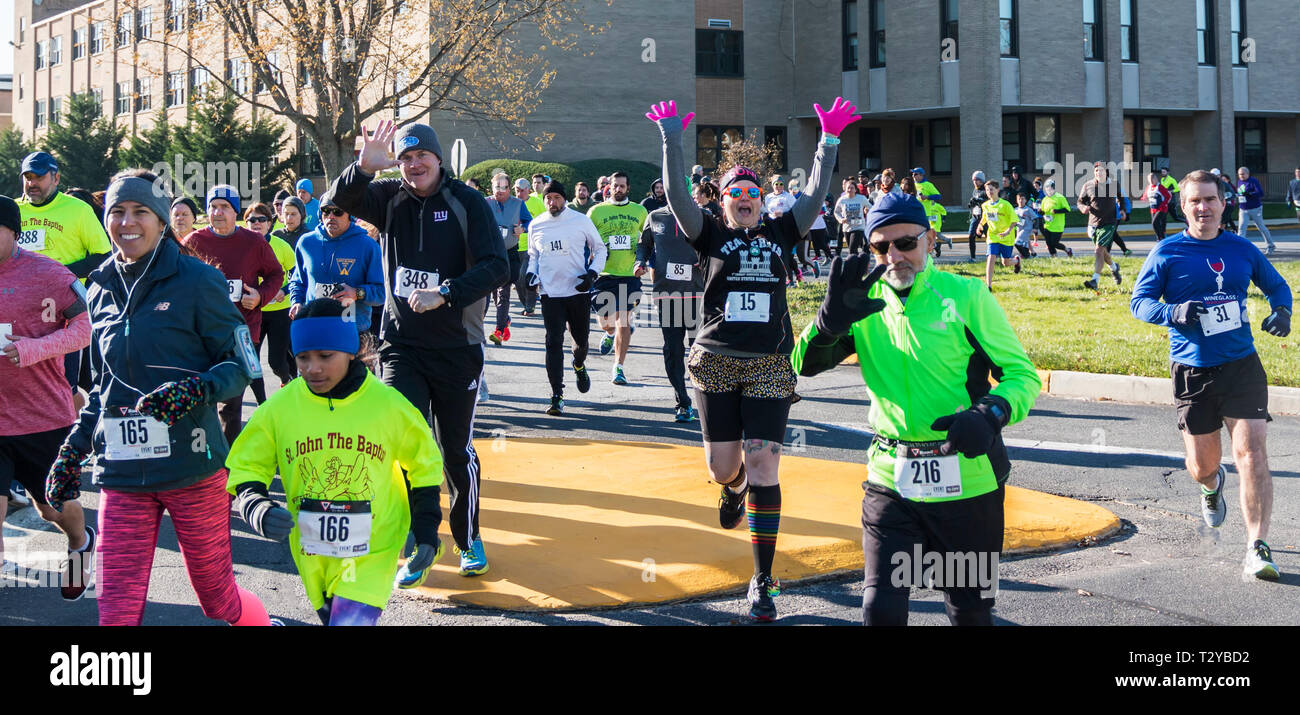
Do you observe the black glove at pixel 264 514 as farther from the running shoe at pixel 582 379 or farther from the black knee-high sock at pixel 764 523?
the running shoe at pixel 582 379

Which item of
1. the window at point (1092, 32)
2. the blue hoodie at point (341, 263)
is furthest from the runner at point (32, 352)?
the window at point (1092, 32)

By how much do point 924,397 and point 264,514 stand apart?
7.32ft

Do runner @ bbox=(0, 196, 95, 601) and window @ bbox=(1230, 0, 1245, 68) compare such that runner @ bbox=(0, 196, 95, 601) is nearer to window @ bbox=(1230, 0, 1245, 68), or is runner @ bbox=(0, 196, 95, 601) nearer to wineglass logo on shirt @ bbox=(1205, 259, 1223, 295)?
wineglass logo on shirt @ bbox=(1205, 259, 1223, 295)

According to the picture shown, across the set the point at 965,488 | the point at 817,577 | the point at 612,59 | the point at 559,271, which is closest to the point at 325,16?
the point at 612,59

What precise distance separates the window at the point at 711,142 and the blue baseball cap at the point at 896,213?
39655mm

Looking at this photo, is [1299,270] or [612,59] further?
[612,59]

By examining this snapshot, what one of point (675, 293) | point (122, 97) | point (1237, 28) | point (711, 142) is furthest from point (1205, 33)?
point (122, 97)

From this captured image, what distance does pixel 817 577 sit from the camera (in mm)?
6496

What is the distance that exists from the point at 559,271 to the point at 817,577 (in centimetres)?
594

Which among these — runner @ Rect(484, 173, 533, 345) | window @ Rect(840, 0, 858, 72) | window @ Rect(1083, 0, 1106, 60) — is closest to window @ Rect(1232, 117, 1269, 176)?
window @ Rect(1083, 0, 1106, 60)

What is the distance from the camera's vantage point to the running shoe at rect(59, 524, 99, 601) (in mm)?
6156

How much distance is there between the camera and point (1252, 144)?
155 feet
